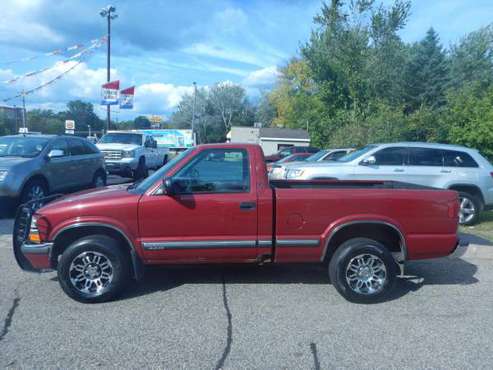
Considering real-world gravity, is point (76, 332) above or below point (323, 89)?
below

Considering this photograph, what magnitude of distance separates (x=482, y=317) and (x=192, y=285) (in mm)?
3250

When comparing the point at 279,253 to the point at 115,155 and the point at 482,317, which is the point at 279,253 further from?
the point at 115,155

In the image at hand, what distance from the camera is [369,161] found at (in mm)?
9328

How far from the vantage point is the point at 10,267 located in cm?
583

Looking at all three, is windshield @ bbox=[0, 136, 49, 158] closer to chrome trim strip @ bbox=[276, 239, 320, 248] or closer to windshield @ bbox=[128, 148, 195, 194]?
windshield @ bbox=[128, 148, 195, 194]

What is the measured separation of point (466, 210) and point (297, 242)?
19.5 ft


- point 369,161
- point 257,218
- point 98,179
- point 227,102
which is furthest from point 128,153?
point 227,102

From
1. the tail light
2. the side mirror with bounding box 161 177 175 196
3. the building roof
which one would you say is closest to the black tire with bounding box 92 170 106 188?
the side mirror with bounding box 161 177 175 196

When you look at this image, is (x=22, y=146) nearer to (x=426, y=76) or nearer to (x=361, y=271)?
(x=361, y=271)

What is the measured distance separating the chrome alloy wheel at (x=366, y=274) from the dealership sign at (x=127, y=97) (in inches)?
993

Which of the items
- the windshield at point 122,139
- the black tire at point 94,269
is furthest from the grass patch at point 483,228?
the windshield at point 122,139

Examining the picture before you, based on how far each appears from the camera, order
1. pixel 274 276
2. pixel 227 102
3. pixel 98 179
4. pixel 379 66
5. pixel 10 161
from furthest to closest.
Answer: pixel 227 102
pixel 379 66
pixel 98 179
pixel 10 161
pixel 274 276

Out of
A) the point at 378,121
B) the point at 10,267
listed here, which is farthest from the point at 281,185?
the point at 378,121

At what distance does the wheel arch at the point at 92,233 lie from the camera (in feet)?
15.2
